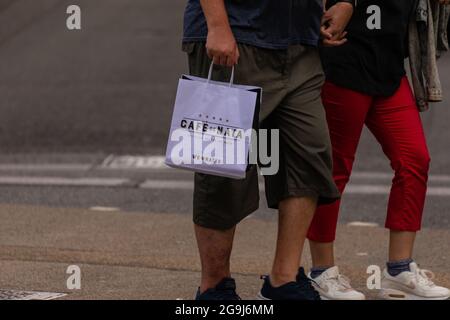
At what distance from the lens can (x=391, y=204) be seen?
575cm

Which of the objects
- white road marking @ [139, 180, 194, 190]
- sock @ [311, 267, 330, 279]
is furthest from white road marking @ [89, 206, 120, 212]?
sock @ [311, 267, 330, 279]

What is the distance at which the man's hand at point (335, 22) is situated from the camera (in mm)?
5367

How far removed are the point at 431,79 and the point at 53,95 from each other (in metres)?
7.24

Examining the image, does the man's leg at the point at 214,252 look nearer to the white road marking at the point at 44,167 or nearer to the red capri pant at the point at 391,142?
the red capri pant at the point at 391,142

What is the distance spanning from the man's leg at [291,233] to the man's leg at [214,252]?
20 centimetres

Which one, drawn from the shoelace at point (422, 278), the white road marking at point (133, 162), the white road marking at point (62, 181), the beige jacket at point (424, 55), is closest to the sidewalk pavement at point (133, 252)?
the shoelace at point (422, 278)

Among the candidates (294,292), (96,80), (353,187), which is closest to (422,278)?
(294,292)

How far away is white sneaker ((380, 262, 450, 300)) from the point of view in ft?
18.6

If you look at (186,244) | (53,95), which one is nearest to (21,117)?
(53,95)

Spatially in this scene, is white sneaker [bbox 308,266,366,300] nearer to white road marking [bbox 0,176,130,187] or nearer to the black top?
the black top

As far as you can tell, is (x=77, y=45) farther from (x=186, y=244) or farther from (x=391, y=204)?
(x=391, y=204)

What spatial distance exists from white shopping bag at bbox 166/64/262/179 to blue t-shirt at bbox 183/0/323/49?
24 centimetres

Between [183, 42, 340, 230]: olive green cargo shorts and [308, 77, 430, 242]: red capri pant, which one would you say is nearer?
[183, 42, 340, 230]: olive green cargo shorts

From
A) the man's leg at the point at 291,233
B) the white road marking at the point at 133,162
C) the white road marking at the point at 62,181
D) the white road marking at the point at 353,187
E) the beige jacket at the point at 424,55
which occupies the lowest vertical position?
the white road marking at the point at 353,187
